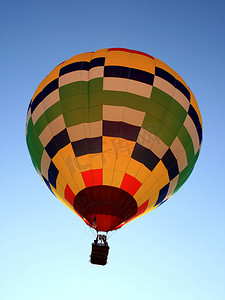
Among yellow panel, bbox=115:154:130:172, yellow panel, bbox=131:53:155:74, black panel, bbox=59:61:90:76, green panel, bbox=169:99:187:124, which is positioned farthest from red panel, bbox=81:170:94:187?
yellow panel, bbox=131:53:155:74

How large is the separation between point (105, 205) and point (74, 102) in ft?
8.79

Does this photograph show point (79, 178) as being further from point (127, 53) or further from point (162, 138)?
point (127, 53)

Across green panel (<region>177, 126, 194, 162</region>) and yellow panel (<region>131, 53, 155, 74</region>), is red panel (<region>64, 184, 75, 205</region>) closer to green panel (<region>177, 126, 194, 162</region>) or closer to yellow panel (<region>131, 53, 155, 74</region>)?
green panel (<region>177, 126, 194, 162</region>)

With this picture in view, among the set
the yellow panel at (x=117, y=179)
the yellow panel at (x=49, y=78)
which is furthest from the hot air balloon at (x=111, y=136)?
the yellow panel at (x=49, y=78)

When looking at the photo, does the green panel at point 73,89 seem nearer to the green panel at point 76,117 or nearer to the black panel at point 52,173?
the green panel at point 76,117

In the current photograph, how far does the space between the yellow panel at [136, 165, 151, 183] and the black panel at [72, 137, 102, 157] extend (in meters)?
1.10

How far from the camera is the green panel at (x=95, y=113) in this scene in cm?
689

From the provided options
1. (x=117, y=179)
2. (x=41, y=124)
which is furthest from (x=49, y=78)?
(x=117, y=179)

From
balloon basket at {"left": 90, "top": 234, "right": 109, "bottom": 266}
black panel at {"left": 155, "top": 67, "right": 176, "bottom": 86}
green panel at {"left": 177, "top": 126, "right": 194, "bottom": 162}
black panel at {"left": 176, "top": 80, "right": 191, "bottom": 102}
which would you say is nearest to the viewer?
balloon basket at {"left": 90, "top": 234, "right": 109, "bottom": 266}

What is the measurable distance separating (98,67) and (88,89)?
0.71 m

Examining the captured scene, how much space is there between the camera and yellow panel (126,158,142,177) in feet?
22.1

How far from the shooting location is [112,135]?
6.79 meters

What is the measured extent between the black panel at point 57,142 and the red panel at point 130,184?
1.70 meters

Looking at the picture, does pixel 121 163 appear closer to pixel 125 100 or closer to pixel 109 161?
pixel 109 161
